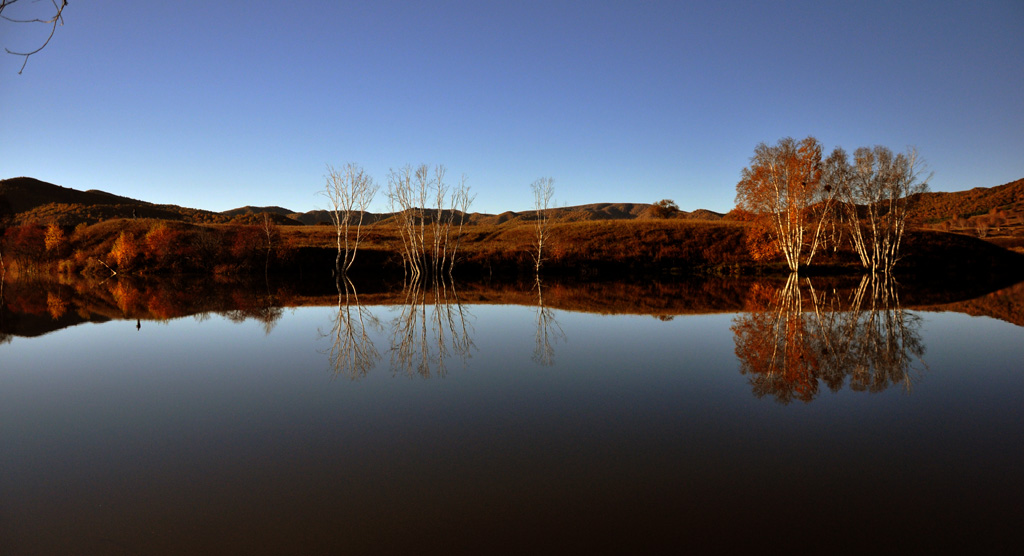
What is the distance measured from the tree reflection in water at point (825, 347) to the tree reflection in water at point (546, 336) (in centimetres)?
414

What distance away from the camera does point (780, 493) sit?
17.0 feet

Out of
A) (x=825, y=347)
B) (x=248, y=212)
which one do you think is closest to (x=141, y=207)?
(x=248, y=212)

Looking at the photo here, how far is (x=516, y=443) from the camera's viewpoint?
6.64m

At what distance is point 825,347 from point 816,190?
115 feet

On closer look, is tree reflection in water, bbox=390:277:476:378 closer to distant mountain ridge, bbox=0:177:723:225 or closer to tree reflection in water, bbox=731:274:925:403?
tree reflection in water, bbox=731:274:925:403

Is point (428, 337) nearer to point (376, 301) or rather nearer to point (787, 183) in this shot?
point (376, 301)

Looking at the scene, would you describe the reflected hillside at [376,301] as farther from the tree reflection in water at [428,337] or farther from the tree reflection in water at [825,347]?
the tree reflection in water at [428,337]

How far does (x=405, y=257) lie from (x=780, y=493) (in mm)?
50190

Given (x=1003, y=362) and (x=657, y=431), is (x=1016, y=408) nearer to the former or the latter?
(x=1003, y=362)

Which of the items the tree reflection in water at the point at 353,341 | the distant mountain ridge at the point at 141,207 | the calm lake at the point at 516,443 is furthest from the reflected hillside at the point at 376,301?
the distant mountain ridge at the point at 141,207

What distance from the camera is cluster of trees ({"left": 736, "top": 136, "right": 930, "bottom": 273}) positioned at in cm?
4141

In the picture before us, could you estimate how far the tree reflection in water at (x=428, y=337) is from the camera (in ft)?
37.9

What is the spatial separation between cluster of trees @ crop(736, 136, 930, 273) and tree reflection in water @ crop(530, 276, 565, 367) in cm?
2787

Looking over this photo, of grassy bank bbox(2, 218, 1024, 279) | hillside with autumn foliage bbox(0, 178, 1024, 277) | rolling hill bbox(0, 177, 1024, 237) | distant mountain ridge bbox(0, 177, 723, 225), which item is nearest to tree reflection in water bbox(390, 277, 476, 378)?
hillside with autumn foliage bbox(0, 178, 1024, 277)
